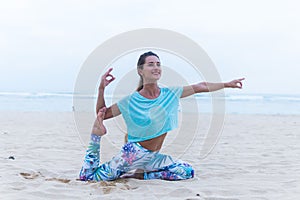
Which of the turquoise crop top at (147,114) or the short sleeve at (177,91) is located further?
the short sleeve at (177,91)

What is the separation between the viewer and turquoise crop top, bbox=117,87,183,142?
4539 millimetres

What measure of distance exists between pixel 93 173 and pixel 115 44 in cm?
142

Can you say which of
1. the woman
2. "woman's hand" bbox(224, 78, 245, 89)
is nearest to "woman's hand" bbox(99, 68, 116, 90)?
the woman

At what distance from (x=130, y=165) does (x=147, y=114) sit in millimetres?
605

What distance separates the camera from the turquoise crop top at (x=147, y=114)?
14.9ft

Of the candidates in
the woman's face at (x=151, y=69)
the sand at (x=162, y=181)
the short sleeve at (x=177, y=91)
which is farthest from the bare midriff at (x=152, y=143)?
the woman's face at (x=151, y=69)

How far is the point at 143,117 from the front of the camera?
14.9ft

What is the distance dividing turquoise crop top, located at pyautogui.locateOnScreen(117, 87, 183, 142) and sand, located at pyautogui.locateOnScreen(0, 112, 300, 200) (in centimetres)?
53

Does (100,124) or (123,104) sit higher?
(123,104)

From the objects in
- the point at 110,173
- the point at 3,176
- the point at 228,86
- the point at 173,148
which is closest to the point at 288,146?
the point at 173,148

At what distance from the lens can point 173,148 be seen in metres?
7.50

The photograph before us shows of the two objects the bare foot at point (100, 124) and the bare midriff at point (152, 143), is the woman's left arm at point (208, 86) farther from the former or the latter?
the bare foot at point (100, 124)

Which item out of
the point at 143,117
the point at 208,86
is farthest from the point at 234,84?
the point at 143,117

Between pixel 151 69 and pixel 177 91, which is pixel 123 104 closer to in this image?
pixel 151 69
